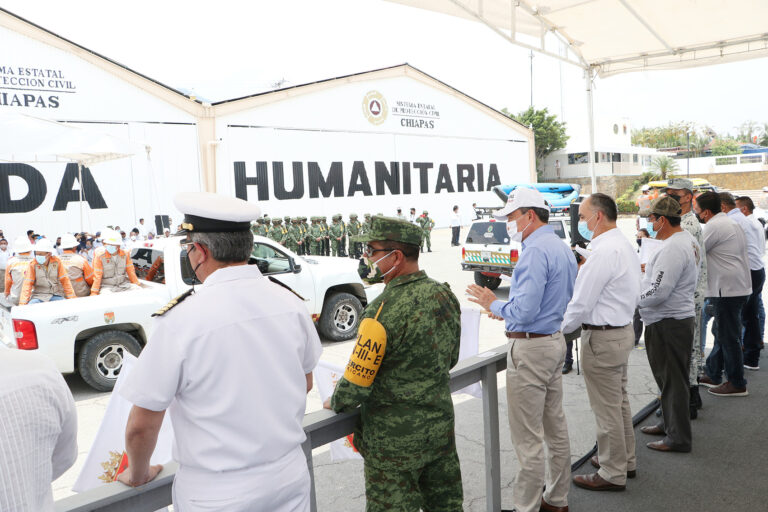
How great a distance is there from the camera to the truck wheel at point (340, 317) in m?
8.74

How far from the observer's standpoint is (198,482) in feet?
5.57

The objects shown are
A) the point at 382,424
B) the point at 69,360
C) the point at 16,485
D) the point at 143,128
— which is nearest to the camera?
the point at 16,485

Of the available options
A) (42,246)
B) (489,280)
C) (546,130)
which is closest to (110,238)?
(42,246)

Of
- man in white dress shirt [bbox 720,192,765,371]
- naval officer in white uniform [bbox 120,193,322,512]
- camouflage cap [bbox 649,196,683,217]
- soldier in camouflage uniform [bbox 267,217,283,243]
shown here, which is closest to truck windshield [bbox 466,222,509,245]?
man in white dress shirt [bbox 720,192,765,371]

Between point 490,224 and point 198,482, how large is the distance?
11300mm

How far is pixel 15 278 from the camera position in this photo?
24.0 ft

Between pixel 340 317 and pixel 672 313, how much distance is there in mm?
5708

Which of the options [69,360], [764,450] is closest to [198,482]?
[764,450]

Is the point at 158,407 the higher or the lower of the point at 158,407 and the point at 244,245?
Answer: the lower

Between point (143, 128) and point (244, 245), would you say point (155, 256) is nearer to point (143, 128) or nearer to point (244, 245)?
point (244, 245)

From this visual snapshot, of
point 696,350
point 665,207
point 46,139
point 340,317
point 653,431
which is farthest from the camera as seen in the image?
point 46,139

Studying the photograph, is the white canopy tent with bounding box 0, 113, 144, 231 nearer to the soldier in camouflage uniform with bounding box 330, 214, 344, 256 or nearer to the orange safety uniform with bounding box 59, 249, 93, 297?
the orange safety uniform with bounding box 59, 249, 93, 297

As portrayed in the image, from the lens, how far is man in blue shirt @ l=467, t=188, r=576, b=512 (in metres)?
3.14

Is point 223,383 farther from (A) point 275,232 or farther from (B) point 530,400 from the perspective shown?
(A) point 275,232
